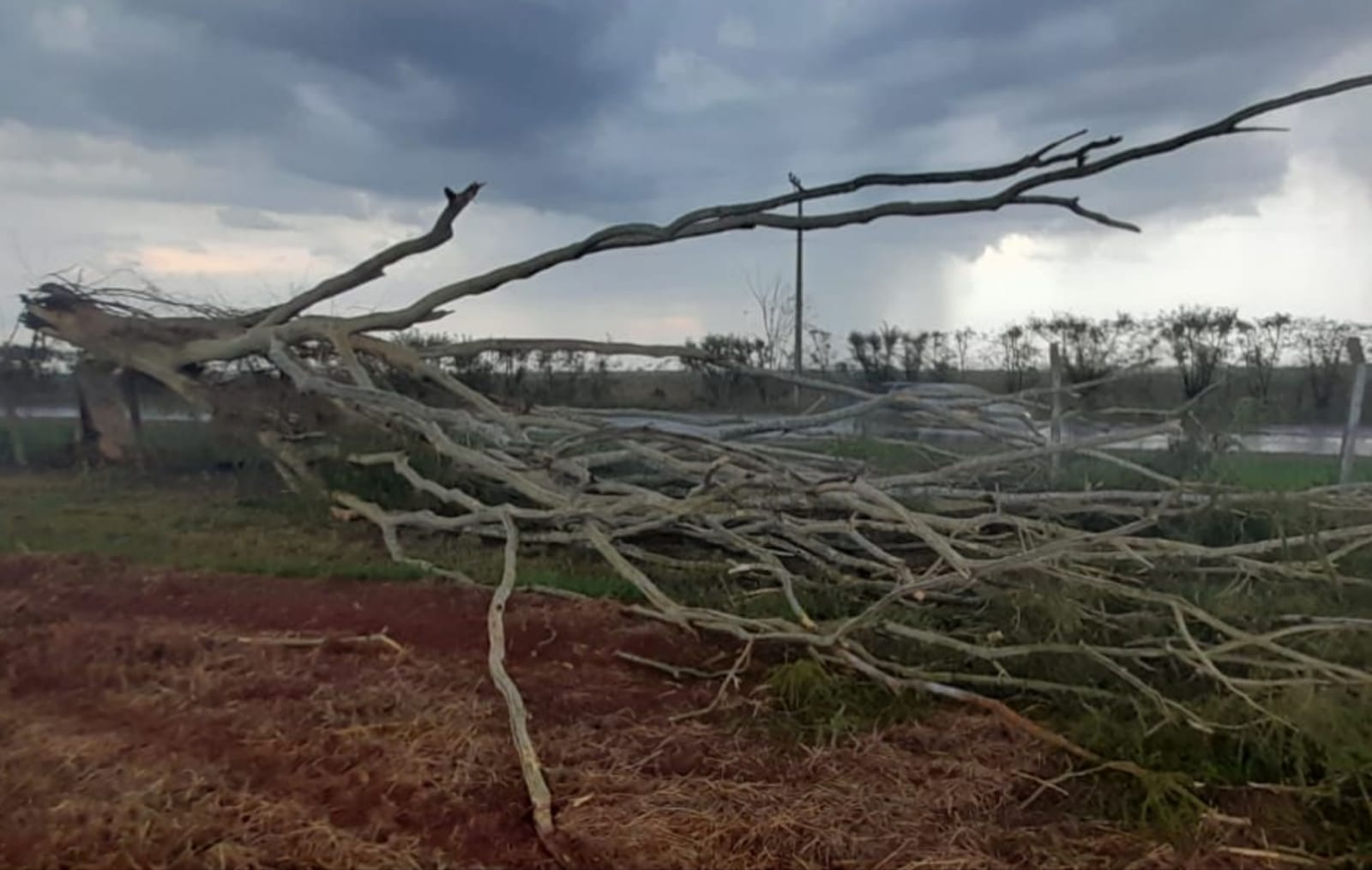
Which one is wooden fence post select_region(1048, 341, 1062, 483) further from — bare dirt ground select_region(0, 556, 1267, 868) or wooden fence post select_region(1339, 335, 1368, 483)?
bare dirt ground select_region(0, 556, 1267, 868)

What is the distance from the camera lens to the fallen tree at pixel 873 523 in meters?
3.65

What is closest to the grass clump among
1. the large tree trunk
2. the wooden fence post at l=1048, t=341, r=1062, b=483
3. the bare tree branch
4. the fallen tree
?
the fallen tree

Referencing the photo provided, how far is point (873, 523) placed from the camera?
15.7ft

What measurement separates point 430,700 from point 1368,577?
4.60 metres

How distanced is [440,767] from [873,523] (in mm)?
2366

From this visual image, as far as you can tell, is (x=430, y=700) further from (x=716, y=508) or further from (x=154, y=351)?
(x=154, y=351)

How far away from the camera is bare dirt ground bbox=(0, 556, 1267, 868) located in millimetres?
2650

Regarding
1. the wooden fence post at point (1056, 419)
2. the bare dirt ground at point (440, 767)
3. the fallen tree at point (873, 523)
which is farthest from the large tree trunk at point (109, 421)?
the wooden fence post at point (1056, 419)

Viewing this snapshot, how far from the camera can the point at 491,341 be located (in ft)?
25.5

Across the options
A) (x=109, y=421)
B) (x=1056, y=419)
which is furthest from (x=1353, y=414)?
(x=109, y=421)

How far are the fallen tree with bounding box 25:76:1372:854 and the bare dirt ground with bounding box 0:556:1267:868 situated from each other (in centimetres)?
21

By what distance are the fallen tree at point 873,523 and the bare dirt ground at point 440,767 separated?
208mm

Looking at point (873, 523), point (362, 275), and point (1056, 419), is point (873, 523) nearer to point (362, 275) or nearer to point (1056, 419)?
point (1056, 419)

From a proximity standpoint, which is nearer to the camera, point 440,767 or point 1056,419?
point 440,767
